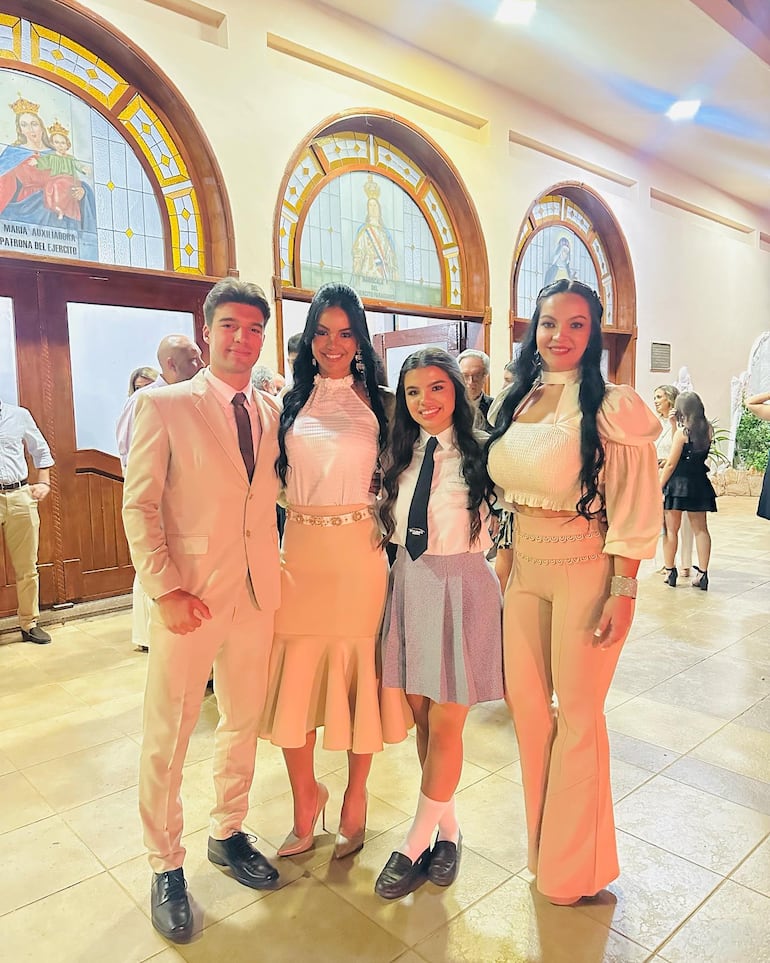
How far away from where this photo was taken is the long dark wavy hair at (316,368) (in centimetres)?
204

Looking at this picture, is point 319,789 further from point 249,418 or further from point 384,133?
point 384,133

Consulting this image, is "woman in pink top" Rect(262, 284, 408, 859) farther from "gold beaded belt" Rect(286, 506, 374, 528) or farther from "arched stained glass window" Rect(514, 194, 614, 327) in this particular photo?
"arched stained glass window" Rect(514, 194, 614, 327)

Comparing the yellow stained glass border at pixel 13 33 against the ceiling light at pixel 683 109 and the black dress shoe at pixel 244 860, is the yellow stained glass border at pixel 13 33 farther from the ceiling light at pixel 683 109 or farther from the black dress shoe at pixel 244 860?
the ceiling light at pixel 683 109

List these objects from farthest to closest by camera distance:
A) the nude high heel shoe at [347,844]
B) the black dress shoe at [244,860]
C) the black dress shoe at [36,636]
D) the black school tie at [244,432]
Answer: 1. the black dress shoe at [36,636]
2. the nude high heel shoe at [347,844]
3. the black dress shoe at [244,860]
4. the black school tie at [244,432]

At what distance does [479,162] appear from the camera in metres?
7.41

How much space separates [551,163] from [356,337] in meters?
7.21

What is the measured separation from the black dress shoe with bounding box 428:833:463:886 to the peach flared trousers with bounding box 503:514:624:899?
0.88ft

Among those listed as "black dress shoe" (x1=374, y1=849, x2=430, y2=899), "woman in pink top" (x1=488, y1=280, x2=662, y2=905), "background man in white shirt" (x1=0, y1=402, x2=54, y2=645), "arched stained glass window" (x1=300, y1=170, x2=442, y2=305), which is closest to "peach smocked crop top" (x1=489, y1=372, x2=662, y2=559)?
"woman in pink top" (x1=488, y1=280, x2=662, y2=905)

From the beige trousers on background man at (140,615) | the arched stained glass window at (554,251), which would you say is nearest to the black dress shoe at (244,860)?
the beige trousers on background man at (140,615)

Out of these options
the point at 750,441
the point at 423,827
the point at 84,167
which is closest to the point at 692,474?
the point at 423,827

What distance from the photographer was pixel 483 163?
7.44 metres

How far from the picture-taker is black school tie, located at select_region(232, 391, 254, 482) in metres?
1.98

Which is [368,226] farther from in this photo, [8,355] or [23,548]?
[23,548]

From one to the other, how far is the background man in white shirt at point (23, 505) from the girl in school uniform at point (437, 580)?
126 inches
